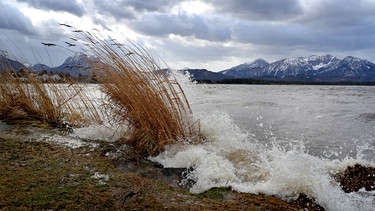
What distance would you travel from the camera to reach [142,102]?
518cm

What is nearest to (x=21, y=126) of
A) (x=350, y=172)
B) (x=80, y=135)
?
(x=80, y=135)

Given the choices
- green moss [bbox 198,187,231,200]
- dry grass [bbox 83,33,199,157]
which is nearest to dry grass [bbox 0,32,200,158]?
dry grass [bbox 83,33,199,157]

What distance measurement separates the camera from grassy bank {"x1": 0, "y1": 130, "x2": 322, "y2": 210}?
2.73m

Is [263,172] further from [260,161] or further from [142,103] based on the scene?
[142,103]

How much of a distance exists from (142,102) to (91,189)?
2.32 meters

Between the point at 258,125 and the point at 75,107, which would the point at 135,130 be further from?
the point at 258,125

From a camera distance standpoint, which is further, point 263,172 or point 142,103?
point 142,103

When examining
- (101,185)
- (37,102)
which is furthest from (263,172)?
(37,102)

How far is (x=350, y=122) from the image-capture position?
11133 mm

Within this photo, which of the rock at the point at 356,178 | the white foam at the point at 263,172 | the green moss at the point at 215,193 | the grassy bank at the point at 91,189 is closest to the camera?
the grassy bank at the point at 91,189

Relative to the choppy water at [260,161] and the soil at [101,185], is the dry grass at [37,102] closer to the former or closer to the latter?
the choppy water at [260,161]

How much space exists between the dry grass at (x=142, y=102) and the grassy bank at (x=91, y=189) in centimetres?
89

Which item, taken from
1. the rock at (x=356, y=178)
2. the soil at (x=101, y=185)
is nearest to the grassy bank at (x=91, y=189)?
the soil at (x=101, y=185)

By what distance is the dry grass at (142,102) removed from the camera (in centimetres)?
508
